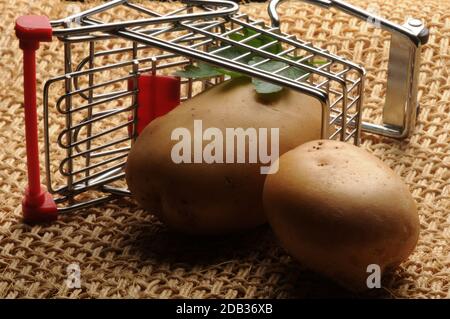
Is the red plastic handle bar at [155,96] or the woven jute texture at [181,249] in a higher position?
the red plastic handle bar at [155,96]

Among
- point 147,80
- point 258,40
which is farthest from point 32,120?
A: point 258,40

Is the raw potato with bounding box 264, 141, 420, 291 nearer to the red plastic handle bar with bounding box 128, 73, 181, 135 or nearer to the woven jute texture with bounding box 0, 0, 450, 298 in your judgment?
the woven jute texture with bounding box 0, 0, 450, 298

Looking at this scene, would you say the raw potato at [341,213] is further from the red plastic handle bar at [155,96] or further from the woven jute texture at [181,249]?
the red plastic handle bar at [155,96]

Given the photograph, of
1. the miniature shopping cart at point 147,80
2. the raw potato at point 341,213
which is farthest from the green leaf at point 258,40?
the raw potato at point 341,213

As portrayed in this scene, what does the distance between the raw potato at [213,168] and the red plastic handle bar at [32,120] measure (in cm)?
9

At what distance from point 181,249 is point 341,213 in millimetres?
160

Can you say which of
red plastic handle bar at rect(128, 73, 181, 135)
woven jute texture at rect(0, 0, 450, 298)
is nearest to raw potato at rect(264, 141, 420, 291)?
woven jute texture at rect(0, 0, 450, 298)

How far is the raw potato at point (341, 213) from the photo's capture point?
0.70 m

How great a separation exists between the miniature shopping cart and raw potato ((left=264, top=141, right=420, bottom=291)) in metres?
0.08

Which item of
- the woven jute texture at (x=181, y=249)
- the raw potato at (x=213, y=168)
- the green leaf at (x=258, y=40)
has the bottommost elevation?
the woven jute texture at (x=181, y=249)

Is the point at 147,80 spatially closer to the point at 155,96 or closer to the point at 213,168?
the point at 155,96

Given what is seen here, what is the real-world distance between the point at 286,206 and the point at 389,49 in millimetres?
380

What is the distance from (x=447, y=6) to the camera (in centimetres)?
116

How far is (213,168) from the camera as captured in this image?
30.1 inches
